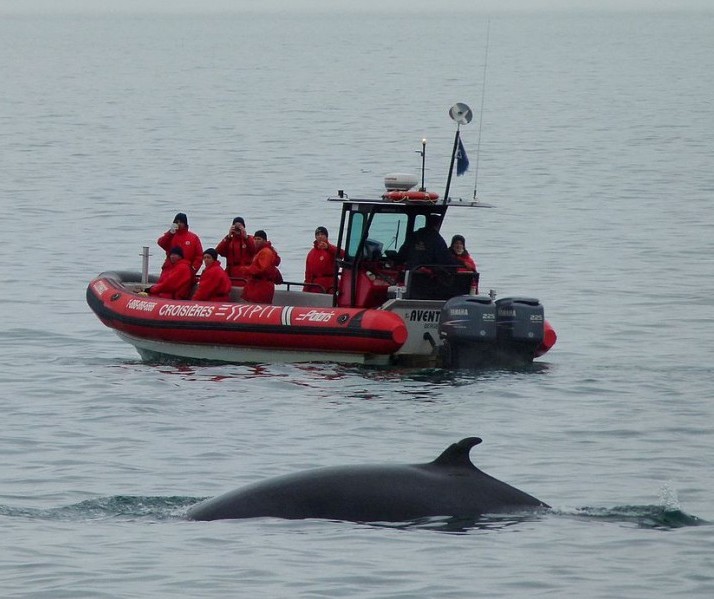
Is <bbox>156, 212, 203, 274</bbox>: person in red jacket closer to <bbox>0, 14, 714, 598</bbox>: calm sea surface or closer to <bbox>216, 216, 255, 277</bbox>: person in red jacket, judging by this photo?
<bbox>216, 216, 255, 277</bbox>: person in red jacket

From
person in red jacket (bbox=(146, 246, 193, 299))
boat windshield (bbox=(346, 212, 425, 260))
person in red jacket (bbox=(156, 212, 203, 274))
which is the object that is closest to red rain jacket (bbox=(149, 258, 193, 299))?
person in red jacket (bbox=(146, 246, 193, 299))

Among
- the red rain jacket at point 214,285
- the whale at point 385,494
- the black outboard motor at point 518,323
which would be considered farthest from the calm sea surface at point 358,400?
the red rain jacket at point 214,285

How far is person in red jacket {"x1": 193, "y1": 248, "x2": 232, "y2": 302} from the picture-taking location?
23000 millimetres

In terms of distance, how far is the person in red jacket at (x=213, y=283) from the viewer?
75.5 feet

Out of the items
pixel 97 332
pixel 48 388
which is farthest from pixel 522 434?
pixel 97 332

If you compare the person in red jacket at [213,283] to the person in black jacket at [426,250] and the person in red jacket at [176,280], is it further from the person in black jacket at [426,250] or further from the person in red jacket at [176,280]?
the person in black jacket at [426,250]

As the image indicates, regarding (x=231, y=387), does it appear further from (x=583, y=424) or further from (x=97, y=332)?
(x=97, y=332)

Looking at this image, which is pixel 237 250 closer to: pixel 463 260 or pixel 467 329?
pixel 463 260

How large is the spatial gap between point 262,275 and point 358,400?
3497 millimetres

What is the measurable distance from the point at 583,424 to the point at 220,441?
13.3ft

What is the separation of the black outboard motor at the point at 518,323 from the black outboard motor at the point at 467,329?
0.14 metres

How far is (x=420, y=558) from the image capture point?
12891mm

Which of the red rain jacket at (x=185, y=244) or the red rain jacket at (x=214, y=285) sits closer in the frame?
the red rain jacket at (x=214, y=285)

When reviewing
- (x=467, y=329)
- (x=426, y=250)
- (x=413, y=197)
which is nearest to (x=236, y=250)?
(x=413, y=197)
